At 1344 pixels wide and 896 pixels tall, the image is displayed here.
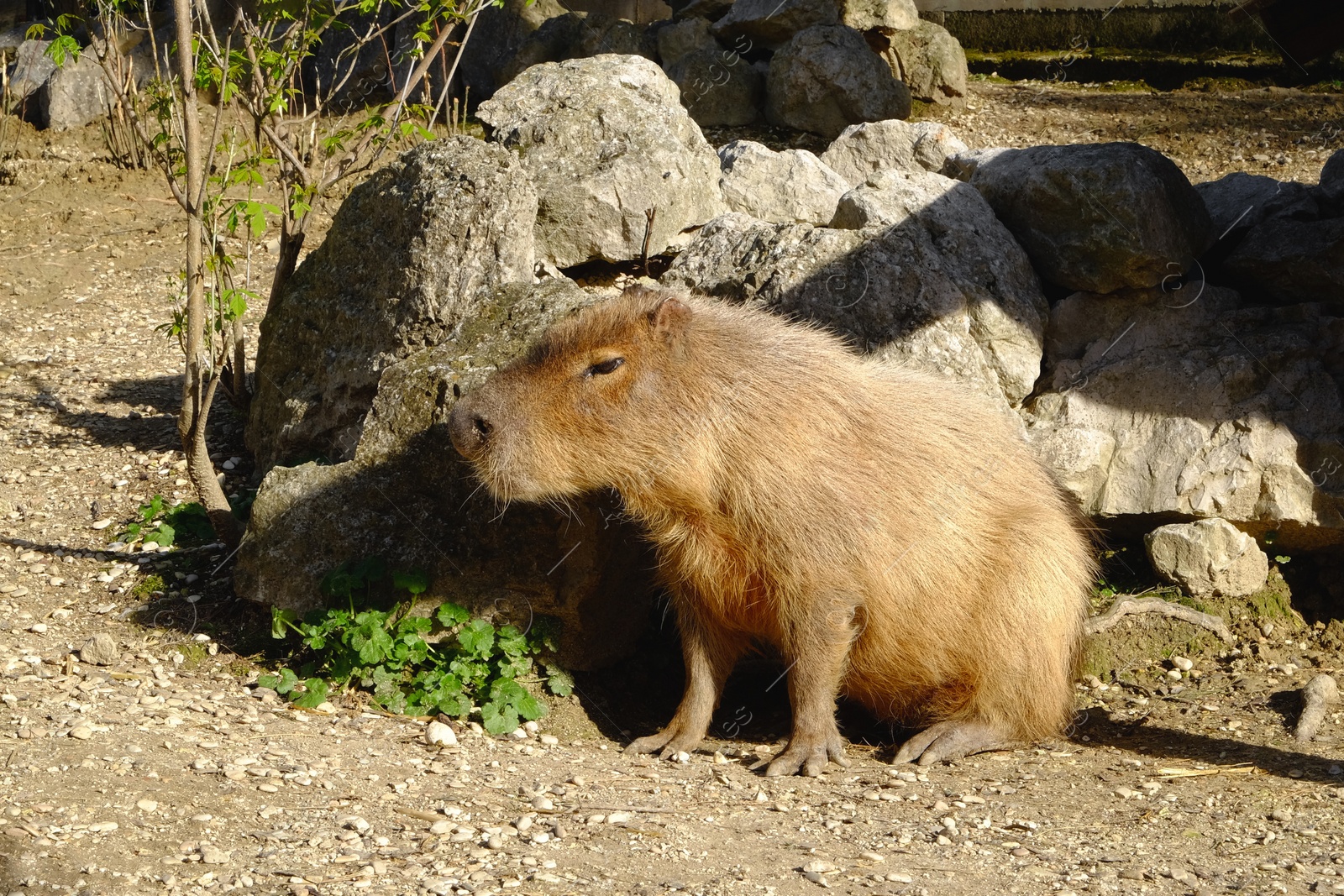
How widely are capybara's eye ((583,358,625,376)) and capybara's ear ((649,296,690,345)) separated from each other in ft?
0.49

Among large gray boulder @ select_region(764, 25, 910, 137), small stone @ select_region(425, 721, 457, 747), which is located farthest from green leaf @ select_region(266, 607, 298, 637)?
large gray boulder @ select_region(764, 25, 910, 137)

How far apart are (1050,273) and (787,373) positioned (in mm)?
2000

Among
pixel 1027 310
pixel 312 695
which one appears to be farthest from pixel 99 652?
pixel 1027 310

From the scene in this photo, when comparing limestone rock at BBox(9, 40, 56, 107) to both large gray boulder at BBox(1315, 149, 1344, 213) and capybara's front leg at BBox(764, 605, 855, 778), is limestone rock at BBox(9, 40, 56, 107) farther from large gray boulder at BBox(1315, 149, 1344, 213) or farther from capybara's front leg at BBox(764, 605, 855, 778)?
large gray boulder at BBox(1315, 149, 1344, 213)

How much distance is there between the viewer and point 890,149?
7.26 metres

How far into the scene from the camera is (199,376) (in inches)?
193

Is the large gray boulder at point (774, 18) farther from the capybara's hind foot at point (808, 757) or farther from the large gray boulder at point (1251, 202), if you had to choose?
the capybara's hind foot at point (808, 757)

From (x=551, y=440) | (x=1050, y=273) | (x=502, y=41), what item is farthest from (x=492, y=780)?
(x=502, y=41)

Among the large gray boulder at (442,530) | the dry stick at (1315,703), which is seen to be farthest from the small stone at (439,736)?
the dry stick at (1315,703)

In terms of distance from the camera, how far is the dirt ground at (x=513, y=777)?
10.4 ft

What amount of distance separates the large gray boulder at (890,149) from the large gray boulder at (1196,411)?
1.79 meters

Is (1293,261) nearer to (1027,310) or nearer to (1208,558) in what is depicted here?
(1027,310)

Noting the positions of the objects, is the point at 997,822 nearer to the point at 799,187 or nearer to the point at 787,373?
the point at 787,373

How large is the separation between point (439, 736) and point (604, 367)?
1.31m
